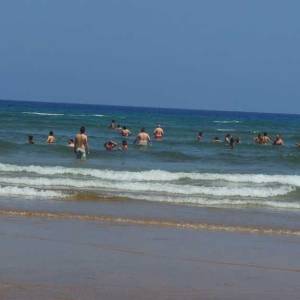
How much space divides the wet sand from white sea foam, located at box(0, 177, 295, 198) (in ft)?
19.7

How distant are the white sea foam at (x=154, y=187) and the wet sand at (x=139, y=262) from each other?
5.99 m

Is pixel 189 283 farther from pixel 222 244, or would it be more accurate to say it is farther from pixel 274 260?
pixel 222 244

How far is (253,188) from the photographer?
18.2 metres

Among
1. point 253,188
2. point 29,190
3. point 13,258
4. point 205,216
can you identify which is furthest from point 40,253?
point 253,188

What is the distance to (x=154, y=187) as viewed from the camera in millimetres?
17547

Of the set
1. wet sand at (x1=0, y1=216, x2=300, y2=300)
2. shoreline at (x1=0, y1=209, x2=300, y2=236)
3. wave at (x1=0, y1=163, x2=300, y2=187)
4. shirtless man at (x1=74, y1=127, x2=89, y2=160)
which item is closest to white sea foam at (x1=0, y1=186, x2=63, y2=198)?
shoreline at (x1=0, y1=209, x2=300, y2=236)

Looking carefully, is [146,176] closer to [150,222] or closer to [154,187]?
[154,187]

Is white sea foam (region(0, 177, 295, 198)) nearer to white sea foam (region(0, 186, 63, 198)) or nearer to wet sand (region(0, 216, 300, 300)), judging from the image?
white sea foam (region(0, 186, 63, 198))

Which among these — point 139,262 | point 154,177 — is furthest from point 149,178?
point 139,262

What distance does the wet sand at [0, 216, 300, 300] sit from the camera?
668cm

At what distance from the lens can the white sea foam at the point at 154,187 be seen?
1691 cm

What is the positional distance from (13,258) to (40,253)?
17.6 inches

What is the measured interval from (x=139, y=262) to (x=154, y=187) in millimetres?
9545

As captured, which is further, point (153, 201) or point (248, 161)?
point (248, 161)
